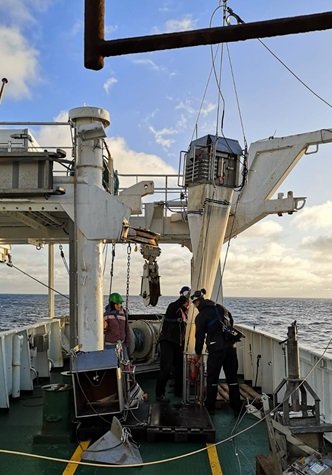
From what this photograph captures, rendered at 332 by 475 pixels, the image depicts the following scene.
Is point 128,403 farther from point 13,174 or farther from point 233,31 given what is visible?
point 233,31

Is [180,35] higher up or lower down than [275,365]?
higher up

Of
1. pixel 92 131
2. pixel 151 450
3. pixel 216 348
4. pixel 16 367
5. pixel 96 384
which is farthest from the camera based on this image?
pixel 16 367

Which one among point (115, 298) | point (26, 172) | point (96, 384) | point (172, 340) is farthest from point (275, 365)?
point (26, 172)

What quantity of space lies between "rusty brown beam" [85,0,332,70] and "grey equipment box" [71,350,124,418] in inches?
165

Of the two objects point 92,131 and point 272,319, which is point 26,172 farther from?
point 272,319

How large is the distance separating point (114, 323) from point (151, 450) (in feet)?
7.35

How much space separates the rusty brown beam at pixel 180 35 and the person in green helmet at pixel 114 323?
17.2 feet

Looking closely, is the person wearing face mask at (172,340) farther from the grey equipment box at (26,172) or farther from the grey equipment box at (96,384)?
the grey equipment box at (26,172)

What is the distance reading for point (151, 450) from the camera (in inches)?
212

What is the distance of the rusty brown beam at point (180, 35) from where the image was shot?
2205mm

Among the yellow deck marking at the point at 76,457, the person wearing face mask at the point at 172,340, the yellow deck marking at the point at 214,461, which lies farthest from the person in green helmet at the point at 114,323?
the yellow deck marking at the point at 214,461

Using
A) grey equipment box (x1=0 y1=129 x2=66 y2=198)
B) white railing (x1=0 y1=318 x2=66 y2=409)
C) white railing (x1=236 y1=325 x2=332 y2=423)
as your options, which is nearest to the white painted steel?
white railing (x1=0 y1=318 x2=66 y2=409)

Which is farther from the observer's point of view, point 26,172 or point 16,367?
point 16,367

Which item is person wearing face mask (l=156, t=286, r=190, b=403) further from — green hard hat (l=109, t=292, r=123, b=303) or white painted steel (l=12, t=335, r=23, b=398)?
white painted steel (l=12, t=335, r=23, b=398)
